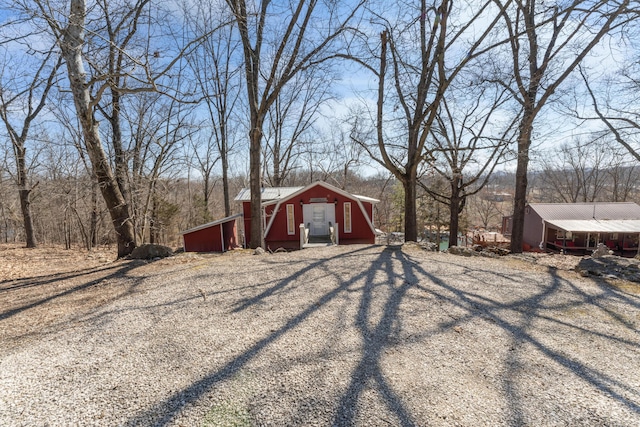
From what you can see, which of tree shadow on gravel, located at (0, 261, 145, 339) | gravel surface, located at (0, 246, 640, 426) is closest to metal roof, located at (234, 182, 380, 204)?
tree shadow on gravel, located at (0, 261, 145, 339)

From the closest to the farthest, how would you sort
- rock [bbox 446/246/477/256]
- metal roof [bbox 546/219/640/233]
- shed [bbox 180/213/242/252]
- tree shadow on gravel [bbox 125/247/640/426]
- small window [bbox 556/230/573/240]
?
tree shadow on gravel [bbox 125/247/640/426], rock [bbox 446/246/477/256], shed [bbox 180/213/242/252], metal roof [bbox 546/219/640/233], small window [bbox 556/230/573/240]

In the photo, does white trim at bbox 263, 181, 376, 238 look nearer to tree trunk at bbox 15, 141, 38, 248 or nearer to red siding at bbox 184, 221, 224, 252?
red siding at bbox 184, 221, 224, 252

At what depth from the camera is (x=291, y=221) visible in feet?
42.6

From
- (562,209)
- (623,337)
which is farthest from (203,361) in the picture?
(562,209)

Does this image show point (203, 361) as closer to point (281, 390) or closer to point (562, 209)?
point (281, 390)

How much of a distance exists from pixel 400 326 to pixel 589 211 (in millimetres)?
21858

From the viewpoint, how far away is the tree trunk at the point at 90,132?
213 inches

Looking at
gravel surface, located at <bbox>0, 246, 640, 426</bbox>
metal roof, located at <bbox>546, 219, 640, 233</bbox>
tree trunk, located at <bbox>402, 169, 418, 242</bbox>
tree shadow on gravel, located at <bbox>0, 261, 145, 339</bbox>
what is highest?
tree trunk, located at <bbox>402, 169, 418, 242</bbox>

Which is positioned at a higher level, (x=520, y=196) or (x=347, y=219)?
(x=520, y=196)

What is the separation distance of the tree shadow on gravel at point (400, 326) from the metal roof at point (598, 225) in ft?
46.3

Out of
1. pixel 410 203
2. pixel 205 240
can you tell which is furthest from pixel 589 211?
pixel 205 240

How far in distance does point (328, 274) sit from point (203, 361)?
2893mm

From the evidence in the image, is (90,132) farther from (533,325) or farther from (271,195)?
(271,195)

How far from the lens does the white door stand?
12969 millimetres
